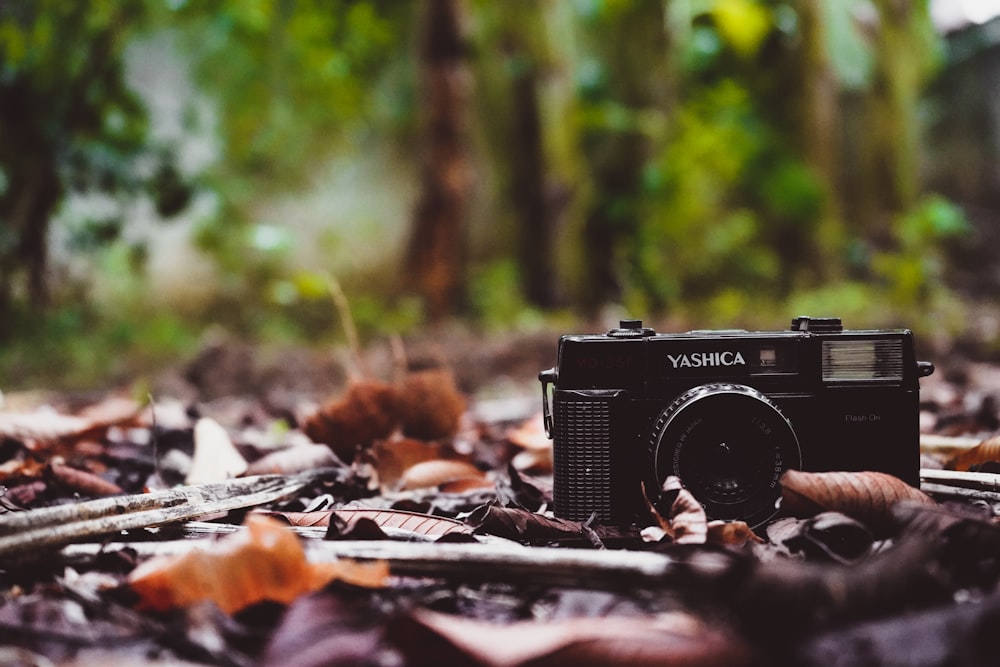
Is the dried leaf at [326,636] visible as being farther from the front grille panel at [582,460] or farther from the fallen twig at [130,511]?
the front grille panel at [582,460]

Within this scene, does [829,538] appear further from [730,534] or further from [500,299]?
[500,299]

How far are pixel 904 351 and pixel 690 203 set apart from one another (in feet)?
18.8

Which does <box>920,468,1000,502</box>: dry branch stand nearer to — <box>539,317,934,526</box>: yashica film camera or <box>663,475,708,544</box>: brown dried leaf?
<box>539,317,934,526</box>: yashica film camera

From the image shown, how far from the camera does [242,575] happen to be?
98 cm

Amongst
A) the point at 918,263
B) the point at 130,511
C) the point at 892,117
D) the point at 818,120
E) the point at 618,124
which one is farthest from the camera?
the point at 892,117

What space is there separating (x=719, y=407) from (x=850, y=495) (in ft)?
0.82

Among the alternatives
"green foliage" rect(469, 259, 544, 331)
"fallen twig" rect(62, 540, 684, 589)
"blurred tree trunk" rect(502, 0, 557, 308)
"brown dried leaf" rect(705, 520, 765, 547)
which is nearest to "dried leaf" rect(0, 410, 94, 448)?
"fallen twig" rect(62, 540, 684, 589)

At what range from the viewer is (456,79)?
18.6ft

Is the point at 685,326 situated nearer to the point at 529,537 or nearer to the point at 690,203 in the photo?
the point at 690,203

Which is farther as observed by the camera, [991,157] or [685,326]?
[991,157]

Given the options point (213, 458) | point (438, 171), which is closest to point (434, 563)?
point (213, 458)

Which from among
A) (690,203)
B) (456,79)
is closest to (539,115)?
(456,79)

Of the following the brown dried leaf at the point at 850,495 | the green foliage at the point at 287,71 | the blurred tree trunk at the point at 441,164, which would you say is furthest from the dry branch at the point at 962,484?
the green foliage at the point at 287,71

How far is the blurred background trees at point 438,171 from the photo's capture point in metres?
4.76
